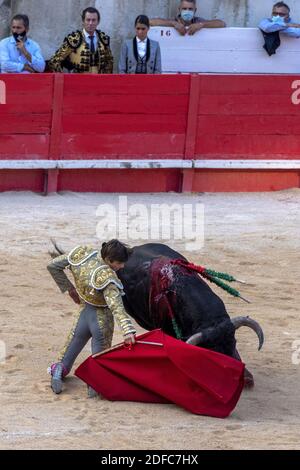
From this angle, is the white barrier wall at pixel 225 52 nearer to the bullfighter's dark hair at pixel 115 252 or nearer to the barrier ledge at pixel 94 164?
the barrier ledge at pixel 94 164

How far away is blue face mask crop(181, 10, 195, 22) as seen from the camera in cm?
1039

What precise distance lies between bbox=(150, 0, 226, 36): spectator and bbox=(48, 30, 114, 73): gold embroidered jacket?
80 cm

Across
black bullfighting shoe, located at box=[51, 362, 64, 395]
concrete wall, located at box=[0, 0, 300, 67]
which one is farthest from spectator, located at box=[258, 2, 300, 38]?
black bullfighting shoe, located at box=[51, 362, 64, 395]

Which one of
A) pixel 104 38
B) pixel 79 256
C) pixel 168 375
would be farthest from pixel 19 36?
pixel 168 375

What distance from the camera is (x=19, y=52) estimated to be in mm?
9625

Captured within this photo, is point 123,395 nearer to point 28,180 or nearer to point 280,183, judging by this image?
point 28,180

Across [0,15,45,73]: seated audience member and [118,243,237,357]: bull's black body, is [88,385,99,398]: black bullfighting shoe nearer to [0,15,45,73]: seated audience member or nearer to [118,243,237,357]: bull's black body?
[118,243,237,357]: bull's black body

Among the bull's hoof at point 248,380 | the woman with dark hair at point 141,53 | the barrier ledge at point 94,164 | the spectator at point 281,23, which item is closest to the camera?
the bull's hoof at point 248,380

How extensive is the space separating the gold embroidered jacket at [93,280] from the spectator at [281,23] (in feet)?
18.4

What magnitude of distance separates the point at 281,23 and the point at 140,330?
5.01 m

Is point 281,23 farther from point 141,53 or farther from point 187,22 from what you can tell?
point 141,53

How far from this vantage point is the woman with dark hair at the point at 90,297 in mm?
5273

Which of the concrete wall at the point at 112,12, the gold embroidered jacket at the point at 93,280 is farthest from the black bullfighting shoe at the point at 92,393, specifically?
the concrete wall at the point at 112,12
